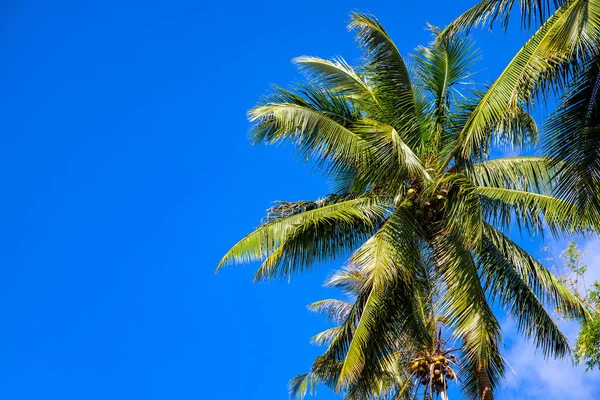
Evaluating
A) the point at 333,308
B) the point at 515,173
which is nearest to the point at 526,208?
the point at 515,173

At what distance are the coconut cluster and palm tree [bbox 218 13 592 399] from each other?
0.38 meters

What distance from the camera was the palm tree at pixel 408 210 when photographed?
41.6 ft

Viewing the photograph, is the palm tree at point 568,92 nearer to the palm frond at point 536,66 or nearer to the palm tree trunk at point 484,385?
the palm frond at point 536,66

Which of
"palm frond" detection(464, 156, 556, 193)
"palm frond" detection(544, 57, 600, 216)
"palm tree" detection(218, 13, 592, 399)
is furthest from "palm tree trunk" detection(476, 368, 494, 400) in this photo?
"palm frond" detection(544, 57, 600, 216)

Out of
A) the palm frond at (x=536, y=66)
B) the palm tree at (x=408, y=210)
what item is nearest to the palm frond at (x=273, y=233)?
the palm tree at (x=408, y=210)

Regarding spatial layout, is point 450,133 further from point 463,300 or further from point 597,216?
point 597,216

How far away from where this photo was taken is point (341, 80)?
14.9 m

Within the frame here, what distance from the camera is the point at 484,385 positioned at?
43.0ft

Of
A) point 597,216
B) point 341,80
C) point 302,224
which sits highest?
point 341,80

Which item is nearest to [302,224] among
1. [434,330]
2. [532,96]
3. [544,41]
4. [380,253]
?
[380,253]

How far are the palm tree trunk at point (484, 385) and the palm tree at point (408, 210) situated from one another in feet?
0.07

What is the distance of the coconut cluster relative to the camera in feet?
45.3

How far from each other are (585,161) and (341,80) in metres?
6.04

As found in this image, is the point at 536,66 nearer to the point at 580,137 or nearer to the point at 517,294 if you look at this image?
the point at 580,137
